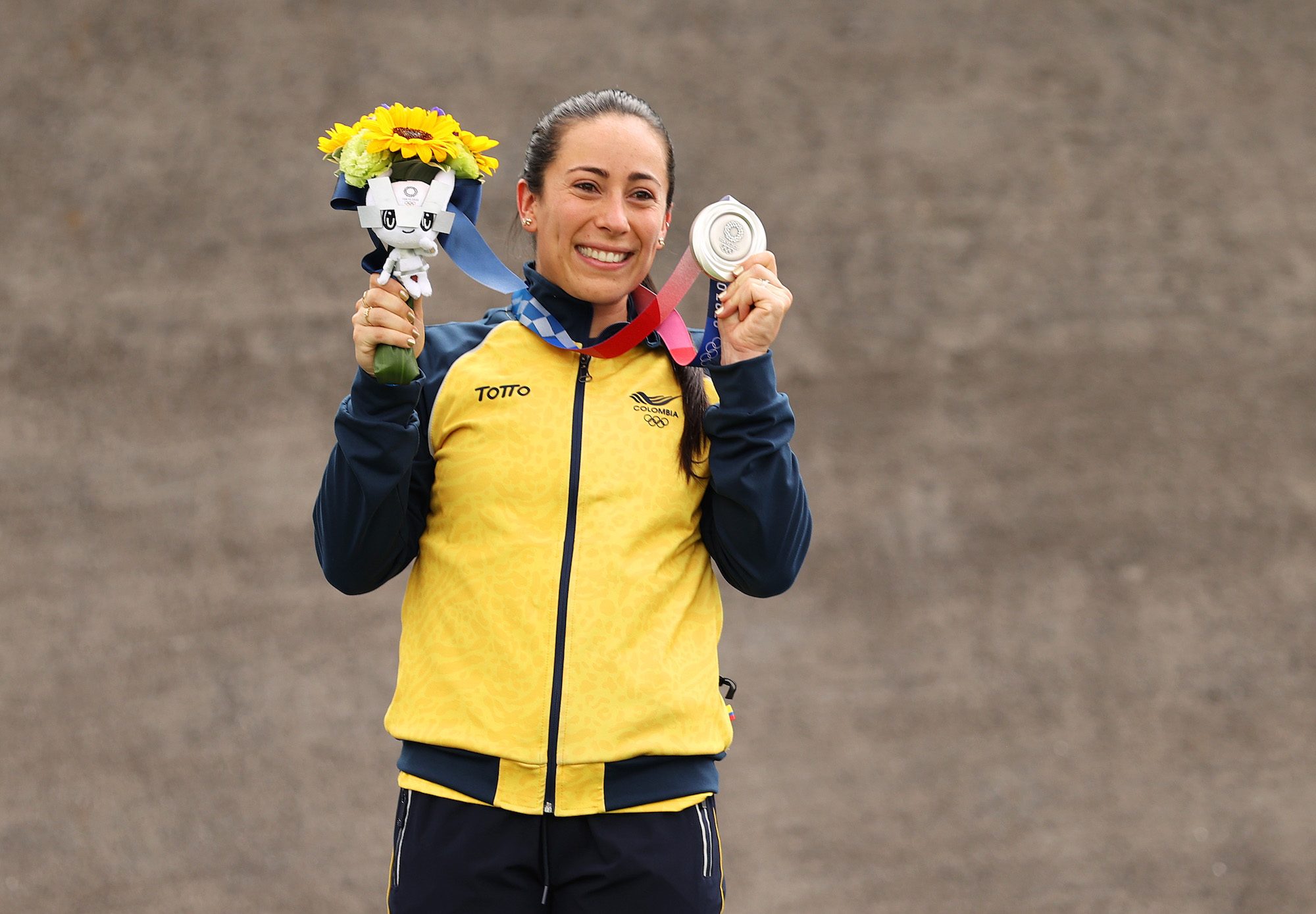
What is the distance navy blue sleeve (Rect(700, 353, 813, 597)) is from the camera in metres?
1.42

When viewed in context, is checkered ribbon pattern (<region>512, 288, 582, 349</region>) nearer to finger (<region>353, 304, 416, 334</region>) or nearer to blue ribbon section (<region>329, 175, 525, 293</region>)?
blue ribbon section (<region>329, 175, 525, 293</region>)

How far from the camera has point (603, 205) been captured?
150 centimetres

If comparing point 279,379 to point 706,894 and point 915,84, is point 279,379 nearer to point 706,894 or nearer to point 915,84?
point 915,84

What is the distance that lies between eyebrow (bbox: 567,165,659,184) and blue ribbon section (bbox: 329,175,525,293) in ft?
0.45

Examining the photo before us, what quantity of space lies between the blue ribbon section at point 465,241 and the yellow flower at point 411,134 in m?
0.06

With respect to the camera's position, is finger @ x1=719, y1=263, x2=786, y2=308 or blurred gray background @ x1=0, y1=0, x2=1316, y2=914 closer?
finger @ x1=719, y1=263, x2=786, y2=308

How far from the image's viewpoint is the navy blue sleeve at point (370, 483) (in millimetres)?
1351

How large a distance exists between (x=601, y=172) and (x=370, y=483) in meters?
0.53

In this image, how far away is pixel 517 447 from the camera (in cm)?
145

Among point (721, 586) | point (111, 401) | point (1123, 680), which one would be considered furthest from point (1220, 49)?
point (111, 401)

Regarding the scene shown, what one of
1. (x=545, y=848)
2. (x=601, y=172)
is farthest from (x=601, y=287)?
(x=545, y=848)

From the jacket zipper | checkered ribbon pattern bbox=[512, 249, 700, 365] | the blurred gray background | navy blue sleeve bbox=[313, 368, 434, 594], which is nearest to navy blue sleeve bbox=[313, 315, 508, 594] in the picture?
navy blue sleeve bbox=[313, 368, 434, 594]

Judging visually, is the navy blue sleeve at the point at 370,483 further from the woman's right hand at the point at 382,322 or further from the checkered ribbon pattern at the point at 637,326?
the checkered ribbon pattern at the point at 637,326

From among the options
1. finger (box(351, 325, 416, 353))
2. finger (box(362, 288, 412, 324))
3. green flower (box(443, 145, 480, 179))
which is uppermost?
green flower (box(443, 145, 480, 179))
